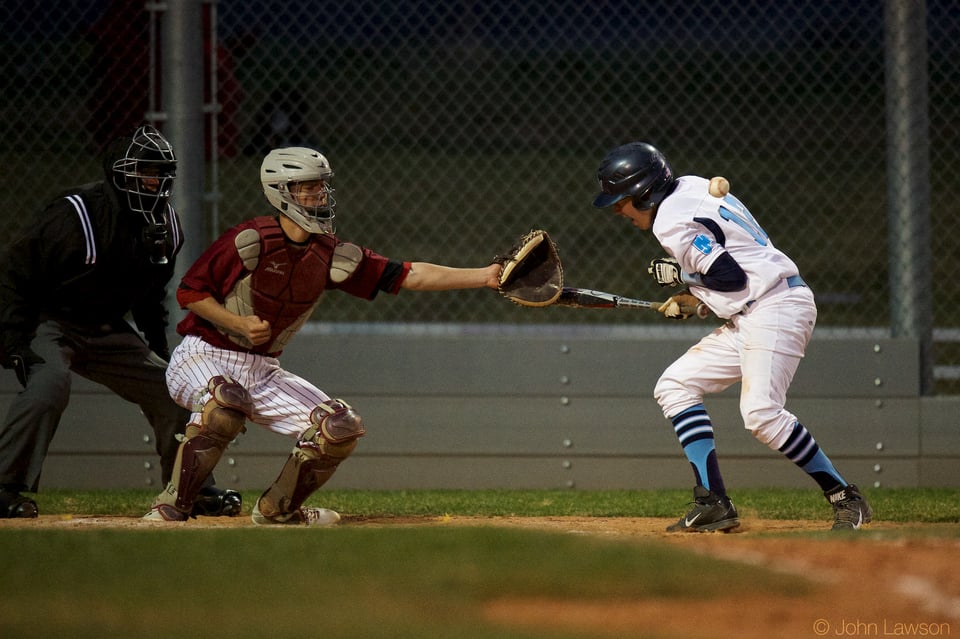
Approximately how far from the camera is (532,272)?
5.67 m

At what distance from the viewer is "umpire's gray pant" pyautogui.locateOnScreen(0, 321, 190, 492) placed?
565 cm

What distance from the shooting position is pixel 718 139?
14.2 m

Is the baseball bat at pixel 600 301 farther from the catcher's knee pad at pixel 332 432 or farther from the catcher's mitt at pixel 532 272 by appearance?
the catcher's knee pad at pixel 332 432

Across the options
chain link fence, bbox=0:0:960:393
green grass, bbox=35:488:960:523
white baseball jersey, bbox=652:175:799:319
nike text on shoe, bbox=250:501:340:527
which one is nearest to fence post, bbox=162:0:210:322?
chain link fence, bbox=0:0:960:393

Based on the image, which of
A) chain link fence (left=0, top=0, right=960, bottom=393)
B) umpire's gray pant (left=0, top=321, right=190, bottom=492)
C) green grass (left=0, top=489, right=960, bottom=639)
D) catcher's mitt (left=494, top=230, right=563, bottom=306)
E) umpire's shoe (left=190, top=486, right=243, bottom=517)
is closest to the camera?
green grass (left=0, top=489, right=960, bottom=639)

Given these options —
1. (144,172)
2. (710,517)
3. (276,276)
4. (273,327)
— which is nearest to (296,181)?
(276,276)

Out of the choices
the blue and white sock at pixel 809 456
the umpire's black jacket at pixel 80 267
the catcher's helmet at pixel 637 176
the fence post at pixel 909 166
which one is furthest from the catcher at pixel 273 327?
the fence post at pixel 909 166

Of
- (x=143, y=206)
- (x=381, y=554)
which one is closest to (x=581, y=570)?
(x=381, y=554)

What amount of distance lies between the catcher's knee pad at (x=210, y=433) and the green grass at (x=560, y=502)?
38.3 inches

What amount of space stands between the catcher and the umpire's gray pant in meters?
0.51

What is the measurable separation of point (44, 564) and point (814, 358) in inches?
176

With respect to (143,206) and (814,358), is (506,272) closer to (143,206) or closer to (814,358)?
(143,206)

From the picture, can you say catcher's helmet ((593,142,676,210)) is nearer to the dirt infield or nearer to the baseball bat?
the baseball bat

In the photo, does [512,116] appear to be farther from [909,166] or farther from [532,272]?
[532,272]
